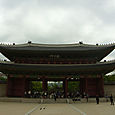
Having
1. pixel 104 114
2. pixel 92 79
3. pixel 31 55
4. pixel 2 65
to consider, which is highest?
pixel 31 55

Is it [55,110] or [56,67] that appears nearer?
[55,110]

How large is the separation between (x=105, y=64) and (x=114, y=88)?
7100mm

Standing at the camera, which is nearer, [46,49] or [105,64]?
[105,64]

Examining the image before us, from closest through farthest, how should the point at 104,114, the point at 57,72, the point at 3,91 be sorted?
the point at 104,114 < the point at 57,72 < the point at 3,91

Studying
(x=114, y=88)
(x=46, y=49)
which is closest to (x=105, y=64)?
(x=114, y=88)

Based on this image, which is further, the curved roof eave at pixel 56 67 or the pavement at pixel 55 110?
the curved roof eave at pixel 56 67

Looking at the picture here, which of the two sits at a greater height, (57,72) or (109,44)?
(109,44)

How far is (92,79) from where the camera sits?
2848 cm

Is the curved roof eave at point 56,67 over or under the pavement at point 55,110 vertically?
over

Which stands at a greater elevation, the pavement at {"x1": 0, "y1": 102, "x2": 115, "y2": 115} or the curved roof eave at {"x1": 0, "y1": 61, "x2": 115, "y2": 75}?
the curved roof eave at {"x1": 0, "y1": 61, "x2": 115, "y2": 75}

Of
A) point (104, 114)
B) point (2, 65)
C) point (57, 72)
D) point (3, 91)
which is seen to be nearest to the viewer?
point (104, 114)

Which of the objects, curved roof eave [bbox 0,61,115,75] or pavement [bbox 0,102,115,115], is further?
curved roof eave [bbox 0,61,115,75]

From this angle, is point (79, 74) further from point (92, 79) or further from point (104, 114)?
point (104, 114)

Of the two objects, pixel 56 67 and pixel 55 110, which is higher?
pixel 56 67
